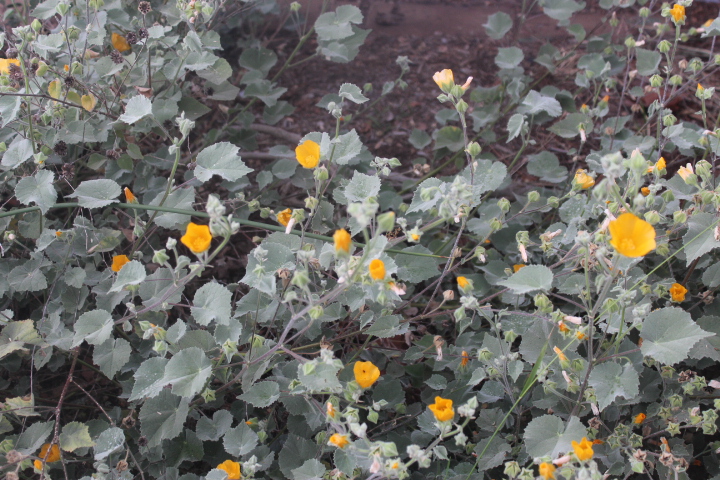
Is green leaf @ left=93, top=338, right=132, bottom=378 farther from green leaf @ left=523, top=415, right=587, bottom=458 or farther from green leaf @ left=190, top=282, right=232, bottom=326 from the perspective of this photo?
green leaf @ left=523, top=415, right=587, bottom=458

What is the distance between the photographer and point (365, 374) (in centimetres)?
152

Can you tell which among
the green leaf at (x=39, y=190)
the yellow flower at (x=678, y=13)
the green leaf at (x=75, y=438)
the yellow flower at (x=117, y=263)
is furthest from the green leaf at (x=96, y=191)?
the yellow flower at (x=678, y=13)

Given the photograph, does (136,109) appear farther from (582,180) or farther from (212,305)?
(582,180)

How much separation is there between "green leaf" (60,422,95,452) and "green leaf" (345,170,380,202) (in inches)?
41.3

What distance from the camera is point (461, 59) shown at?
3.25 metres

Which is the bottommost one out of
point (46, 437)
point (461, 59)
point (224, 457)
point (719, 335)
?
point (224, 457)

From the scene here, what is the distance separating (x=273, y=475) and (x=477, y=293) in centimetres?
98

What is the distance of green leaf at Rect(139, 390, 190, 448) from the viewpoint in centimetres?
158

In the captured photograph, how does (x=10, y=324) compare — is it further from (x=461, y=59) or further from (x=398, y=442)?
(x=461, y=59)

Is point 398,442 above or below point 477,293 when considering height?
below

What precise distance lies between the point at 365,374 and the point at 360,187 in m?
0.60

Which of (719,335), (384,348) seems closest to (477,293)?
(384,348)

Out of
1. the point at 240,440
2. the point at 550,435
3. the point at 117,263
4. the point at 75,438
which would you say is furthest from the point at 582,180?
the point at 75,438

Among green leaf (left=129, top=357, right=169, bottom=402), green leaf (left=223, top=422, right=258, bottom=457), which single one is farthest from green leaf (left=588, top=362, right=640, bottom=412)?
green leaf (left=129, top=357, right=169, bottom=402)
